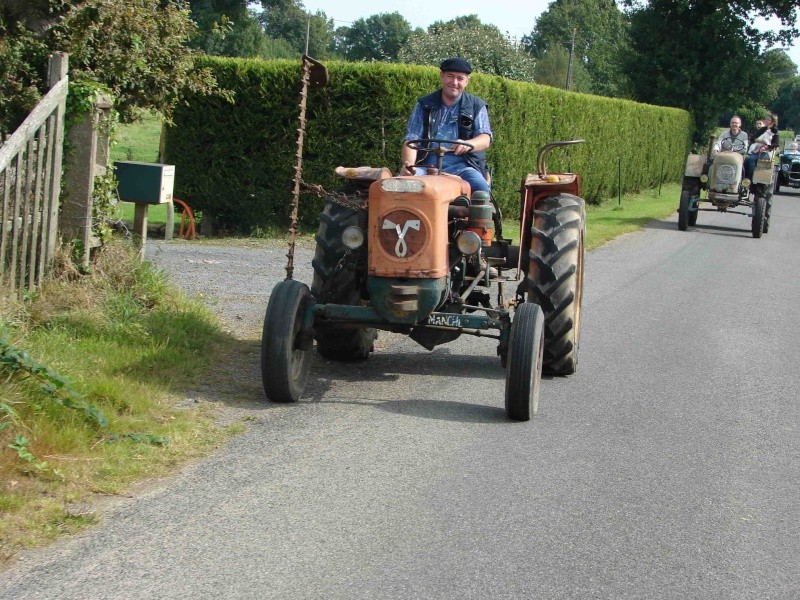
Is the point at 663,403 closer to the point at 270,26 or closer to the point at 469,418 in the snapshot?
the point at 469,418

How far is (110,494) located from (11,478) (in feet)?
1.46

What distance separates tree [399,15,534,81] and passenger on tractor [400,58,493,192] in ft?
108

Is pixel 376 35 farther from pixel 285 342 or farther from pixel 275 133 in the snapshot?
pixel 285 342

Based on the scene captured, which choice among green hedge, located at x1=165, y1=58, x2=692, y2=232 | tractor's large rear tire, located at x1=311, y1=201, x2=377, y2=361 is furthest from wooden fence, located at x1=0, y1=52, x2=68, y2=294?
green hedge, located at x1=165, y1=58, x2=692, y2=232

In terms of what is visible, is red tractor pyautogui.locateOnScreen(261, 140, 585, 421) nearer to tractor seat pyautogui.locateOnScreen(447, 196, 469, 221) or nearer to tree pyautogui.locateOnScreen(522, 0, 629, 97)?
tractor seat pyautogui.locateOnScreen(447, 196, 469, 221)

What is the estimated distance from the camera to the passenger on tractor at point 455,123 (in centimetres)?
781

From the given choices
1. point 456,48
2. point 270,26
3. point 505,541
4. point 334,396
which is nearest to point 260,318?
point 334,396

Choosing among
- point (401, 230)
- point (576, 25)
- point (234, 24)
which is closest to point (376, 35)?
point (576, 25)

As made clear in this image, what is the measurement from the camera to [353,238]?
679cm

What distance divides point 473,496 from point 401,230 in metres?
1.89

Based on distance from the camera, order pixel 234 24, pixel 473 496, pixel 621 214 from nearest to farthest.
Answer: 1. pixel 473 496
2. pixel 621 214
3. pixel 234 24

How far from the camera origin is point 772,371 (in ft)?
28.3

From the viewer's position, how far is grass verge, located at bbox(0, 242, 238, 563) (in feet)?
16.2

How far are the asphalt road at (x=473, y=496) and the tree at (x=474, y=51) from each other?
110ft
